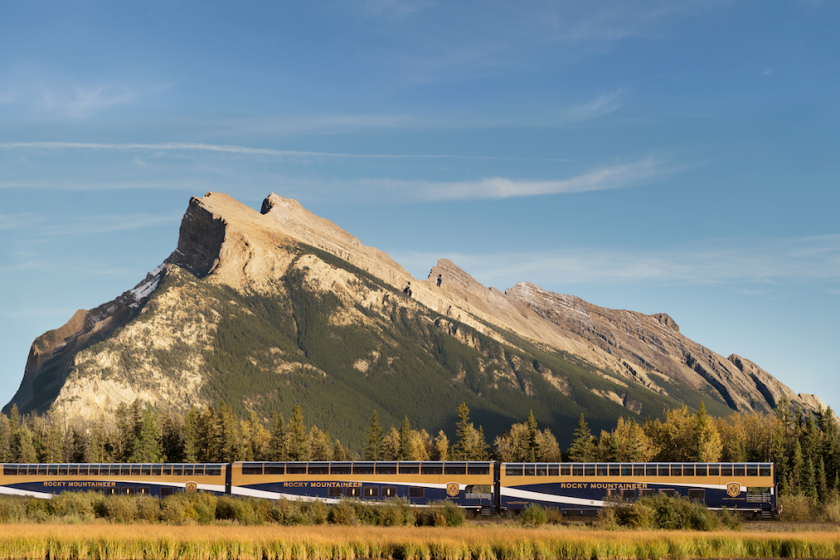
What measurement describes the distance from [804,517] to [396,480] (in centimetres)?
4387

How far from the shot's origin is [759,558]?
2000 inches

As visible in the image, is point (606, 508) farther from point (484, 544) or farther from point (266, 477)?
point (266, 477)

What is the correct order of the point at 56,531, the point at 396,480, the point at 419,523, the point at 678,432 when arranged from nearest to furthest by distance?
the point at 56,531 < the point at 419,523 < the point at 396,480 < the point at 678,432

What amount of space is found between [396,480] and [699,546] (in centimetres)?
3608

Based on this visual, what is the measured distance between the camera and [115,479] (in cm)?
9119

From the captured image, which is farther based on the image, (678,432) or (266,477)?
(678,432)

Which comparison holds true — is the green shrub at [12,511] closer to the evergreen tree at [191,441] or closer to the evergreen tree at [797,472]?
the evergreen tree at [191,441]

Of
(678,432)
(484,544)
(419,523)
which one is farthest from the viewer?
(678,432)

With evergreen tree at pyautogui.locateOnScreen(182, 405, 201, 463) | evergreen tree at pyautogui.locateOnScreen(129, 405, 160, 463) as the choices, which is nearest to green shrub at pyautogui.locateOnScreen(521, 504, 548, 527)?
evergreen tree at pyautogui.locateOnScreen(182, 405, 201, 463)

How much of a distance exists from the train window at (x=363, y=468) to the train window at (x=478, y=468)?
1064 cm

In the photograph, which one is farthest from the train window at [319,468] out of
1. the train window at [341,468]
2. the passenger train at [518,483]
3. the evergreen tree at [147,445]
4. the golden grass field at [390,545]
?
the evergreen tree at [147,445]

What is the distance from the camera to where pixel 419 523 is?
223 feet

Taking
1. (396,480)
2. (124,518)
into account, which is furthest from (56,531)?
(396,480)

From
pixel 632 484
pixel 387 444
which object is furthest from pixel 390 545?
pixel 387 444
